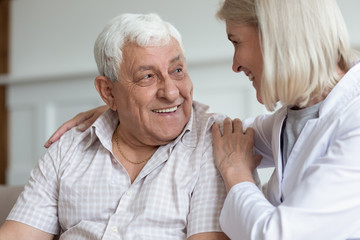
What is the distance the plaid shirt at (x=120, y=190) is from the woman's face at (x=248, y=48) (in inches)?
13.2

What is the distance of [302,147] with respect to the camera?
4.40 ft

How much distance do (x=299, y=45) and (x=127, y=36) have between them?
680 millimetres

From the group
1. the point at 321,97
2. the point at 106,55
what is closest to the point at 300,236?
the point at 321,97

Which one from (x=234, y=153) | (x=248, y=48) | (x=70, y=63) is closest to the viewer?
(x=248, y=48)

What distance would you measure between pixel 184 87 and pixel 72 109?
7.66ft

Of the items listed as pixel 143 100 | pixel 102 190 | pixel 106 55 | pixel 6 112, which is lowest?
pixel 6 112

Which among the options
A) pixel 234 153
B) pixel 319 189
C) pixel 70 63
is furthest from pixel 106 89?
pixel 70 63

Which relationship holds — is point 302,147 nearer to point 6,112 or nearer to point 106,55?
point 106,55

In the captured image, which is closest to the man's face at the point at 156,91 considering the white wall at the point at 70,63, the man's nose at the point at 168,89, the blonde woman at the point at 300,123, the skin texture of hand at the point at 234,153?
the man's nose at the point at 168,89

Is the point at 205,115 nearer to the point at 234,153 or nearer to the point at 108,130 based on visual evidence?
the point at 234,153

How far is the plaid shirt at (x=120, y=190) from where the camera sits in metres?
1.51

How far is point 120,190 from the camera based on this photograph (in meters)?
1.64

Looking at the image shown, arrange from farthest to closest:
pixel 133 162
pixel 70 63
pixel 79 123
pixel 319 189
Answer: pixel 70 63
pixel 79 123
pixel 133 162
pixel 319 189

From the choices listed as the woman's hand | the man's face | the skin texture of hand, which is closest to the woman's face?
the skin texture of hand
